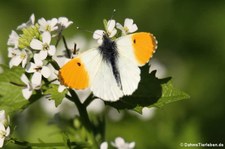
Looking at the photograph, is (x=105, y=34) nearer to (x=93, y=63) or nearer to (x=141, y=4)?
(x=93, y=63)

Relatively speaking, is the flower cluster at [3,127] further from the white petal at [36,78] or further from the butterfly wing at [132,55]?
the butterfly wing at [132,55]

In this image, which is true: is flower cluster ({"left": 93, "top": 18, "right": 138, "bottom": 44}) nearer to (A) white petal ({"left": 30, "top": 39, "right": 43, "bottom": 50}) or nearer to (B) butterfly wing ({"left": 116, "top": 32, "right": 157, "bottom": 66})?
(B) butterfly wing ({"left": 116, "top": 32, "right": 157, "bottom": 66})

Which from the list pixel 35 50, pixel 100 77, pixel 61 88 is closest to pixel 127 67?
pixel 100 77

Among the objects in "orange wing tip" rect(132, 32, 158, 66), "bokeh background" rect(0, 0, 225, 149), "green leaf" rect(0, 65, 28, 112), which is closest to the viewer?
"orange wing tip" rect(132, 32, 158, 66)

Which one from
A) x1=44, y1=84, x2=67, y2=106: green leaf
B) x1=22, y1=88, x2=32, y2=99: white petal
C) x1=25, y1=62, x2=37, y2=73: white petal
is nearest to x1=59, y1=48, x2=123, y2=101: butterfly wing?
x1=44, y1=84, x2=67, y2=106: green leaf

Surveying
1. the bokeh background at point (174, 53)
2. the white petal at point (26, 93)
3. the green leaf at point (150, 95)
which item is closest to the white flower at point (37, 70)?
the white petal at point (26, 93)

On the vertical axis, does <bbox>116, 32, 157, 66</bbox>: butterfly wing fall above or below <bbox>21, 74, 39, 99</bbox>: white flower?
above

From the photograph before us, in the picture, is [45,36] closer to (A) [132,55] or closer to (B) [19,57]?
(B) [19,57]
